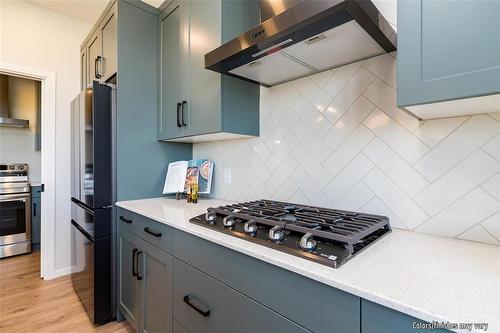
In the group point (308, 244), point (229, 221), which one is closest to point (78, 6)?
point (229, 221)

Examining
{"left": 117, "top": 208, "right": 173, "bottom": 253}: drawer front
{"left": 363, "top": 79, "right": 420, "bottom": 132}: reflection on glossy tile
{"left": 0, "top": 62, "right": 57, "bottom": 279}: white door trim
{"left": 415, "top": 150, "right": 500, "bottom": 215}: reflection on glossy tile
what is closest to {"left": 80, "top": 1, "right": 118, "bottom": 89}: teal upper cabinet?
{"left": 0, "top": 62, "right": 57, "bottom": 279}: white door trim

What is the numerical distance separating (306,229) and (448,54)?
0.68 meters

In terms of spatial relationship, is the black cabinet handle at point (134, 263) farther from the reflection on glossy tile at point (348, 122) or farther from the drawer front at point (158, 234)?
the reflection on glossy tile at point (348, 122)

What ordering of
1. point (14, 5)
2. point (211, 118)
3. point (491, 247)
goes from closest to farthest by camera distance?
1. point (491, 247)
2. point (211, 118)
3. point (14, 5)

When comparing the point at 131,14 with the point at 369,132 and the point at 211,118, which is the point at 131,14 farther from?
the point at 369,132

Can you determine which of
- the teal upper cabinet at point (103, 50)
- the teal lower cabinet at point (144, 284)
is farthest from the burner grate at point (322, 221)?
the teal upper cabinet at point (103, 50)

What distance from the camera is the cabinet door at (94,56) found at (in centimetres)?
227

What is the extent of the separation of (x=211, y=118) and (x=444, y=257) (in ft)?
4.31

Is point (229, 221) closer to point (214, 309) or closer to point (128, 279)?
point (214, 309)

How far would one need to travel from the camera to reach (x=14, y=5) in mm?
2496

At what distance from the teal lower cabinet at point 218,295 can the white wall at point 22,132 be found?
3173 millimetres

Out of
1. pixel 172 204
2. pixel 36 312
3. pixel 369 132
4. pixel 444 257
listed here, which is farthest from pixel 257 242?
pixel 36 312

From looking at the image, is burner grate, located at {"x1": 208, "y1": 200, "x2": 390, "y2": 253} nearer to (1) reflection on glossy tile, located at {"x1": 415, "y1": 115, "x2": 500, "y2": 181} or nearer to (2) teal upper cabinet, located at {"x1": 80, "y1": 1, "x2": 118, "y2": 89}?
(1) reflection on glossy tile, located at {"x1": 415, "y1": 115, "x2": 500, "y2": 181}

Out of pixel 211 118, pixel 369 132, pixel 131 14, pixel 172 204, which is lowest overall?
pixel 172 204
